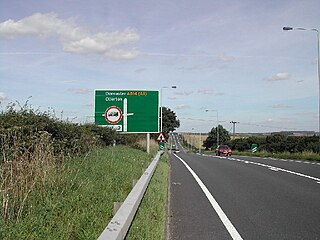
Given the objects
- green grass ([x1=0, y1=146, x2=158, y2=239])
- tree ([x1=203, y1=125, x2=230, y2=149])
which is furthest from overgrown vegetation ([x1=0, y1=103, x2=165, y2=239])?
tree ([x1=203, y1=125, x2=230, y2=149])

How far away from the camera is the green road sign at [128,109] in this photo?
26812 mm

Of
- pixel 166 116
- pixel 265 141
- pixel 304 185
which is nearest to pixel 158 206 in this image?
pixel 304 185

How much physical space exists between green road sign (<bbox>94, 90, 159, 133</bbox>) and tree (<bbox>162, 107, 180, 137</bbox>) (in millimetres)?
64143

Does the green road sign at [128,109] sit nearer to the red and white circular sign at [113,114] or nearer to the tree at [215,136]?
the red and white circular sign at [113,114]

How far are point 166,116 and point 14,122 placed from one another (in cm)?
8380

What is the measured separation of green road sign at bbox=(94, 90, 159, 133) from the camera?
26812 millimetres

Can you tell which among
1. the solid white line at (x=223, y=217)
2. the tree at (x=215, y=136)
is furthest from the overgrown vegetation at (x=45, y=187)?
the tree at (x=215, y=136)

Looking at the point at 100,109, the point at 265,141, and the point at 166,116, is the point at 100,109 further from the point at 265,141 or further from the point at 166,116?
the point at 166,116

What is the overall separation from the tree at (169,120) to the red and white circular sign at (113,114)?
64.6 meters

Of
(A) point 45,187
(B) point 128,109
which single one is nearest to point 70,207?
(A) point 45,187

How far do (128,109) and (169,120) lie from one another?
219 ft

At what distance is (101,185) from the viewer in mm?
8602

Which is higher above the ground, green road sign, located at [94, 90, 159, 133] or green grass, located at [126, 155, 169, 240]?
green road sign, located at [94, 90, 159, 133]

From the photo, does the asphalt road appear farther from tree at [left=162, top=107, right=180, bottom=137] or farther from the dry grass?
tree at [left=162, top=107, right=180, bottom=137]
